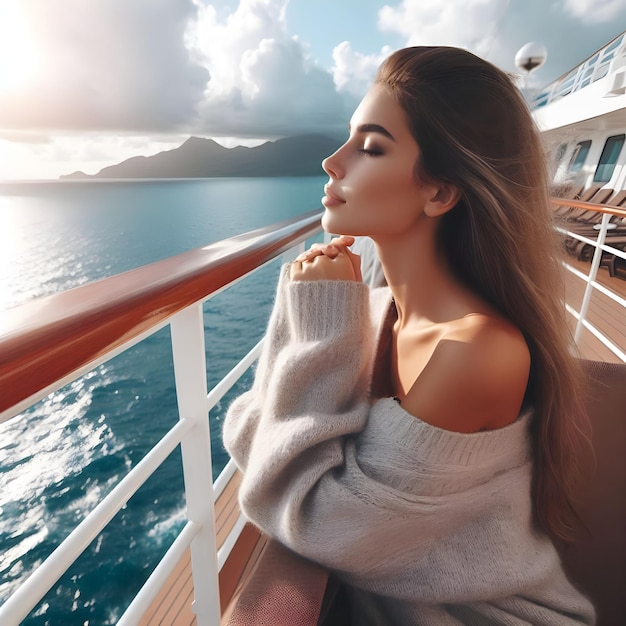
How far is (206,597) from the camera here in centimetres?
79

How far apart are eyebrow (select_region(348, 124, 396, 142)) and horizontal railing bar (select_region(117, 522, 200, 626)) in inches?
25.4

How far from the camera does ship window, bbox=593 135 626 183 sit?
24.2 ft

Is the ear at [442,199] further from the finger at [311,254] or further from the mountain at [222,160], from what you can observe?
the mountain at [222,160]

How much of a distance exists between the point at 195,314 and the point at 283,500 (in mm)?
275

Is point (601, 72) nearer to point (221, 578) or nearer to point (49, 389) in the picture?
point (221, 578)

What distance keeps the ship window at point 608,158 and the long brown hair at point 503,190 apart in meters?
8.51

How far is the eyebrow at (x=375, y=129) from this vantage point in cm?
58

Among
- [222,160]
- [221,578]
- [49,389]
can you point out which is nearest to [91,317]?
[49,389]

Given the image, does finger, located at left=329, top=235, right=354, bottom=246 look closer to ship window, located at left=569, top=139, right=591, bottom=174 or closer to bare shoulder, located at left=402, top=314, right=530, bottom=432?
bare shoulder, located at left=402, top=314, right=530, bottom=432

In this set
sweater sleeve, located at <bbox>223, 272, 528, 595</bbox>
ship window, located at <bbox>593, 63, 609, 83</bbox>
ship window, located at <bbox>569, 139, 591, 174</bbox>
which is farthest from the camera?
ship window, located at <bbox>569, 139, 591, 174</bbox>

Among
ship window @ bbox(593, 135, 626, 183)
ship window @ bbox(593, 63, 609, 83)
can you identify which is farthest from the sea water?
ship window @ bbox(593, 135, 626, 183)

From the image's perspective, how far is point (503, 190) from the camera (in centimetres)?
55

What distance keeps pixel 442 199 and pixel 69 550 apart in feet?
1.88

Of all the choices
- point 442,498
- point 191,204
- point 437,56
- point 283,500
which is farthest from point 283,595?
point 191,204
